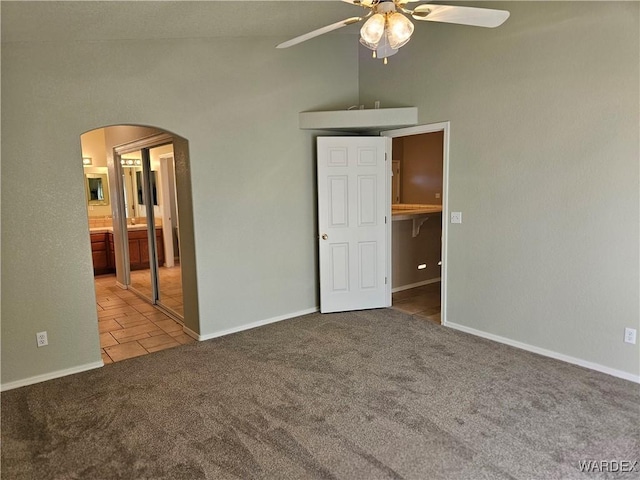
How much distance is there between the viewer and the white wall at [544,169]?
301 centimetres

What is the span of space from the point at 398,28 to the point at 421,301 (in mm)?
3746

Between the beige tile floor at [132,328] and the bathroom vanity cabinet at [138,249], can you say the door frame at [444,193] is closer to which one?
the beige tile floor at [132,328]

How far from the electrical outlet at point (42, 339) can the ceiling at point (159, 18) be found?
2.19 meters

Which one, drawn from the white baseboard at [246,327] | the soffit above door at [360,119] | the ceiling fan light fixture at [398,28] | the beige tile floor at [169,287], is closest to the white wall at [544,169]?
the soffit above door at [360,119]

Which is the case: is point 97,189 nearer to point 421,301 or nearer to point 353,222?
point 353,222

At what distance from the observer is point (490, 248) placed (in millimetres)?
3869

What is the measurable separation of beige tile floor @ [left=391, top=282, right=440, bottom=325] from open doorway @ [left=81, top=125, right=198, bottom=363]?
2.44 metres

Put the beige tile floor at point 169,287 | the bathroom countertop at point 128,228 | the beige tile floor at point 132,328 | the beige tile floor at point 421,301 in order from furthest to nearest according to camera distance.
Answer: the bathroom countertop at point 128,228
the beige tile floor at point 169,287
the beige tile floor at point 421,301
the beige tile floor at point 132,328

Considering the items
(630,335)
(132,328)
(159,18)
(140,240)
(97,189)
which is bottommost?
(132,328)

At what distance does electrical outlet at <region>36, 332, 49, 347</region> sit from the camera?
3.27 metres

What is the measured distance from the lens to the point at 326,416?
2.68 meters

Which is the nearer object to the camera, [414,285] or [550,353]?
[550,353]

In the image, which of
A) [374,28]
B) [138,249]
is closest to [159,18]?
[374,28]

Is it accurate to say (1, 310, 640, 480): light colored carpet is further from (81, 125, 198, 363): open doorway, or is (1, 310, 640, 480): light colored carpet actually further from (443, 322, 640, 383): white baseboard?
(81, 125, 198, 363): open doorway
